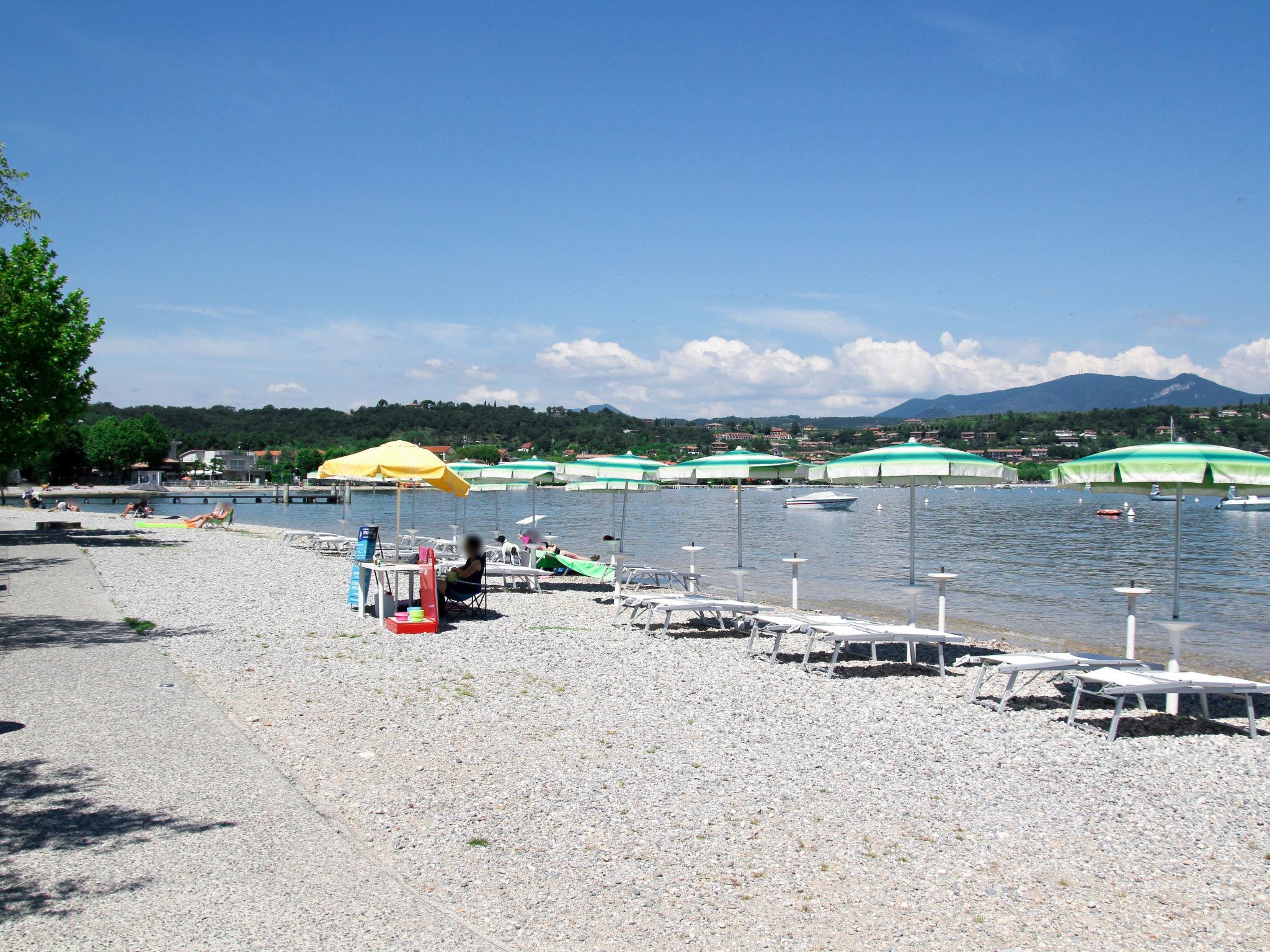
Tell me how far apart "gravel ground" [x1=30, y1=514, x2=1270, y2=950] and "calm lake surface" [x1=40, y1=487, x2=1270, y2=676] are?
6.12 metres

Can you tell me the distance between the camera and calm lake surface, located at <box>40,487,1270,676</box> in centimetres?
1508

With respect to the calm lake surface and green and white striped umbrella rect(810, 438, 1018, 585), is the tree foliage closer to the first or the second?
the calm lake surface

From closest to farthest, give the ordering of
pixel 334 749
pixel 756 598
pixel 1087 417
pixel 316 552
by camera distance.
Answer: pixel 334 749, pixel 756 598, pixel 316 552, pixel 1087 417

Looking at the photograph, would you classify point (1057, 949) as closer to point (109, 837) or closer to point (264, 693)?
point (109, 837)

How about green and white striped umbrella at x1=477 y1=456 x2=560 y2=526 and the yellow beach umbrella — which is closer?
the yellow beach umbrella

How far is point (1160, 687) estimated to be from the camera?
6758mm

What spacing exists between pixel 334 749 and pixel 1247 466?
8406 mm

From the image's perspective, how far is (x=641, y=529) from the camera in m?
46.2

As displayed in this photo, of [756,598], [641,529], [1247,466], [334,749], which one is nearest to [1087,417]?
[641,529]

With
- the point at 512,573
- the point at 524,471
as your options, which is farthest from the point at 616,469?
the point at 524,471

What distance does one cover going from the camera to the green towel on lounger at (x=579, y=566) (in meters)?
16.9

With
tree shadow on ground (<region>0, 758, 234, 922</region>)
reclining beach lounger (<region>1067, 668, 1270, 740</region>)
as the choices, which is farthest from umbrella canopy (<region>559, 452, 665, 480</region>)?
tree shadow on ground (<region>0, 758, 234, 922</region>)

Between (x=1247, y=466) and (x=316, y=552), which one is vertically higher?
(x=1247, y=466)

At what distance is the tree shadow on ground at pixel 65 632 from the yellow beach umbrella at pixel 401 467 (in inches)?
144
